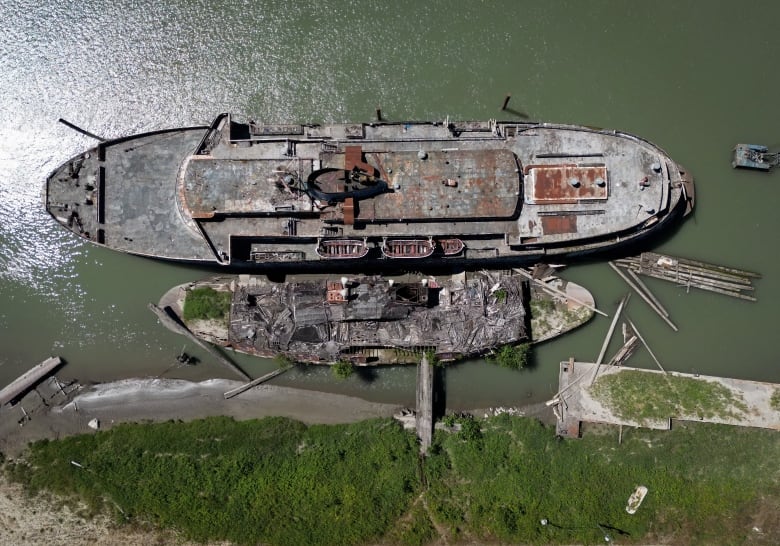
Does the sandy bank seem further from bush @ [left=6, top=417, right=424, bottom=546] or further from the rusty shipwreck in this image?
the rusty shipwreck

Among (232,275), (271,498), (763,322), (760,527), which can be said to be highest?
(232,275)

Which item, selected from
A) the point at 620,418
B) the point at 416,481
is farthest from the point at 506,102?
the point at 416,481

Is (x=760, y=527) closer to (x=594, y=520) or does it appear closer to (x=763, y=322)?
(x=594, y=520)

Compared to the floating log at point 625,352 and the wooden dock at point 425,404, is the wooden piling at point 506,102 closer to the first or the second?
the wooden dock at point 425,404

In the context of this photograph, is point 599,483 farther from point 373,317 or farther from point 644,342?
point 373,317

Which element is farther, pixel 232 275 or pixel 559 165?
pixel 232 275

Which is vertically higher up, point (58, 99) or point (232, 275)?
point (58, 99)

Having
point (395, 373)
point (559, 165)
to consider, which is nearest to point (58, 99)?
point (395, 373)
